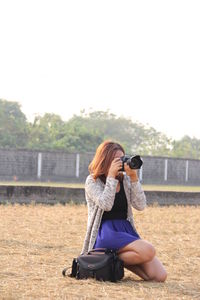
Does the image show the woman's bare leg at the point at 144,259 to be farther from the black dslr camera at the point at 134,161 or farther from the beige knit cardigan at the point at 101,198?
the black dslr camera at the point at 134,161

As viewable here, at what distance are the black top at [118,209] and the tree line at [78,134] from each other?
22.8 m

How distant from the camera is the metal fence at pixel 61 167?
38031 millimetres

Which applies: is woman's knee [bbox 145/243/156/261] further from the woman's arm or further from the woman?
the woman's arm

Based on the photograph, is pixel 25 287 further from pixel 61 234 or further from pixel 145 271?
pixel 61 234

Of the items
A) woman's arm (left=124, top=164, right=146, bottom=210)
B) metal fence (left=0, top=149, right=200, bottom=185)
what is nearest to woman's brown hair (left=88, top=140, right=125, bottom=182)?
woman's arm (left=124, top=164, right=146, bottom=210)

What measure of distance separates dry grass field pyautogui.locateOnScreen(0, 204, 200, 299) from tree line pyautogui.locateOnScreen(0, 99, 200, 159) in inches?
618

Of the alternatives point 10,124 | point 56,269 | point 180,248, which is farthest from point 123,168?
point 10,124

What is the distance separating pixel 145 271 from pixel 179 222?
716 centimetres

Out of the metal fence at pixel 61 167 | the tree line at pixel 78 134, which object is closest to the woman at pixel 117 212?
the tree line at pixel 78 134

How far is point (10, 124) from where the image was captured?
190 ft

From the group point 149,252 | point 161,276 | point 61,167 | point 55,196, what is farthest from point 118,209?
point 61,167

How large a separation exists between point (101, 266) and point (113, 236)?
379 millimetres

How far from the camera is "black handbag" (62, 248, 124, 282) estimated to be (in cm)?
758

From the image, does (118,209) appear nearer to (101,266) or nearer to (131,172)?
(131,172)
